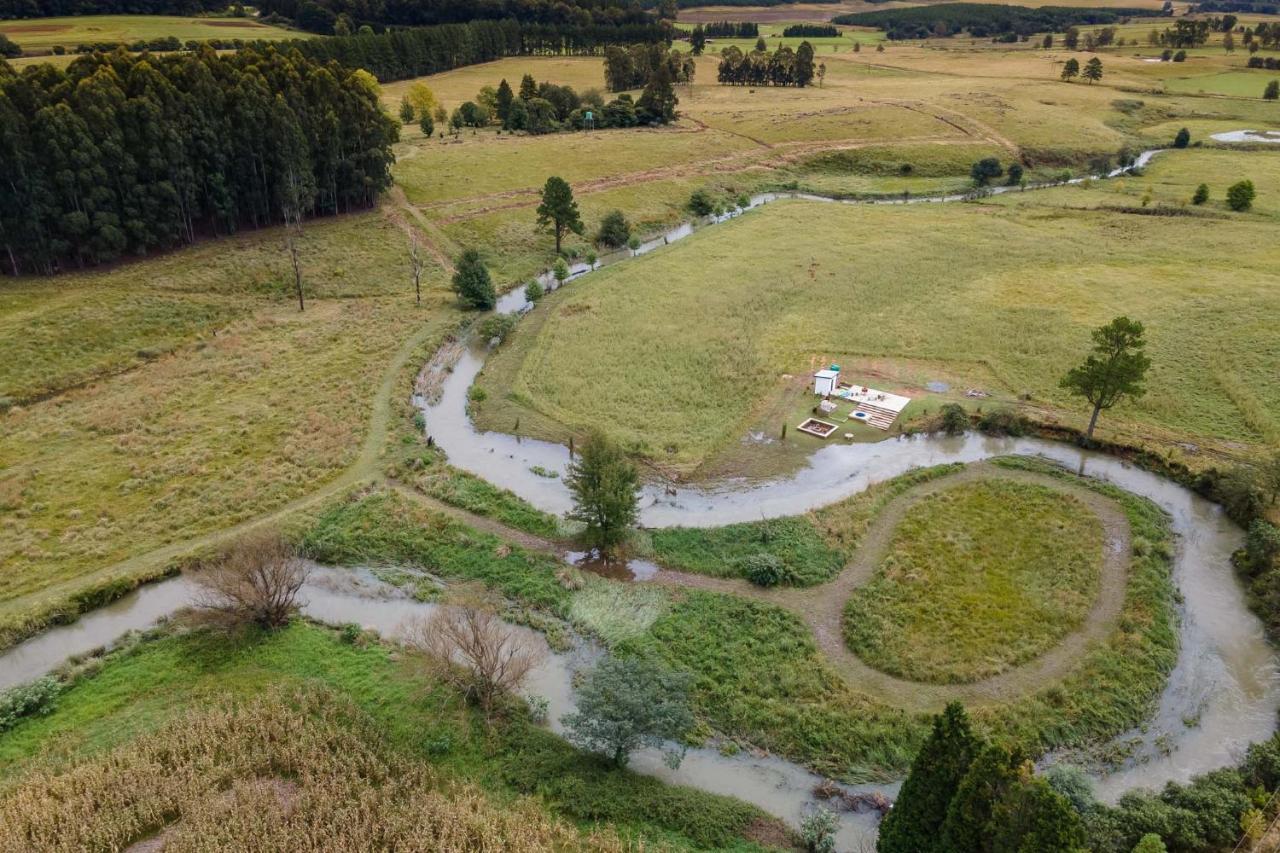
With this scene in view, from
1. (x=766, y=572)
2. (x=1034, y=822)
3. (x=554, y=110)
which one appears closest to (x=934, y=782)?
(x=1034, y=822)

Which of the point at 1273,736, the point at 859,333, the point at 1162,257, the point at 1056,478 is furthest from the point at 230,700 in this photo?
the point at 1162,257

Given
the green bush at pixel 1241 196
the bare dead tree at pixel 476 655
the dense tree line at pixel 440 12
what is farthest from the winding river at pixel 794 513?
the dense tree line at pixel 440 12

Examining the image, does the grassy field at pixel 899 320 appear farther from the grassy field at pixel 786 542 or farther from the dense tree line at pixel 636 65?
the dense tree line at pixel 636 65

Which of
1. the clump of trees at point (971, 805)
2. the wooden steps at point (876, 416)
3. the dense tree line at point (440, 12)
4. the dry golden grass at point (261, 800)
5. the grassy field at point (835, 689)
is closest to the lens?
the clump of trees at point (971, 805)

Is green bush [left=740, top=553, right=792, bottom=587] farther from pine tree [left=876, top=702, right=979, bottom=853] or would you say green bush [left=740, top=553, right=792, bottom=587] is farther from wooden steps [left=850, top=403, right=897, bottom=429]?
wooden steps [left=850, top=403, right=897, bottom=429]

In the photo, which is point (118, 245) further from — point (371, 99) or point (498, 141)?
point (498, 141)

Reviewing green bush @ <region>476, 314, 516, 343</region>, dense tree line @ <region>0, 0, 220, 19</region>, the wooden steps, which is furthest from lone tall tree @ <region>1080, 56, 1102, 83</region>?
dense tree line @ <region>0, 0, 220, 19</region>

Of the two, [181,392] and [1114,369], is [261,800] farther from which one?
[1114,369]
